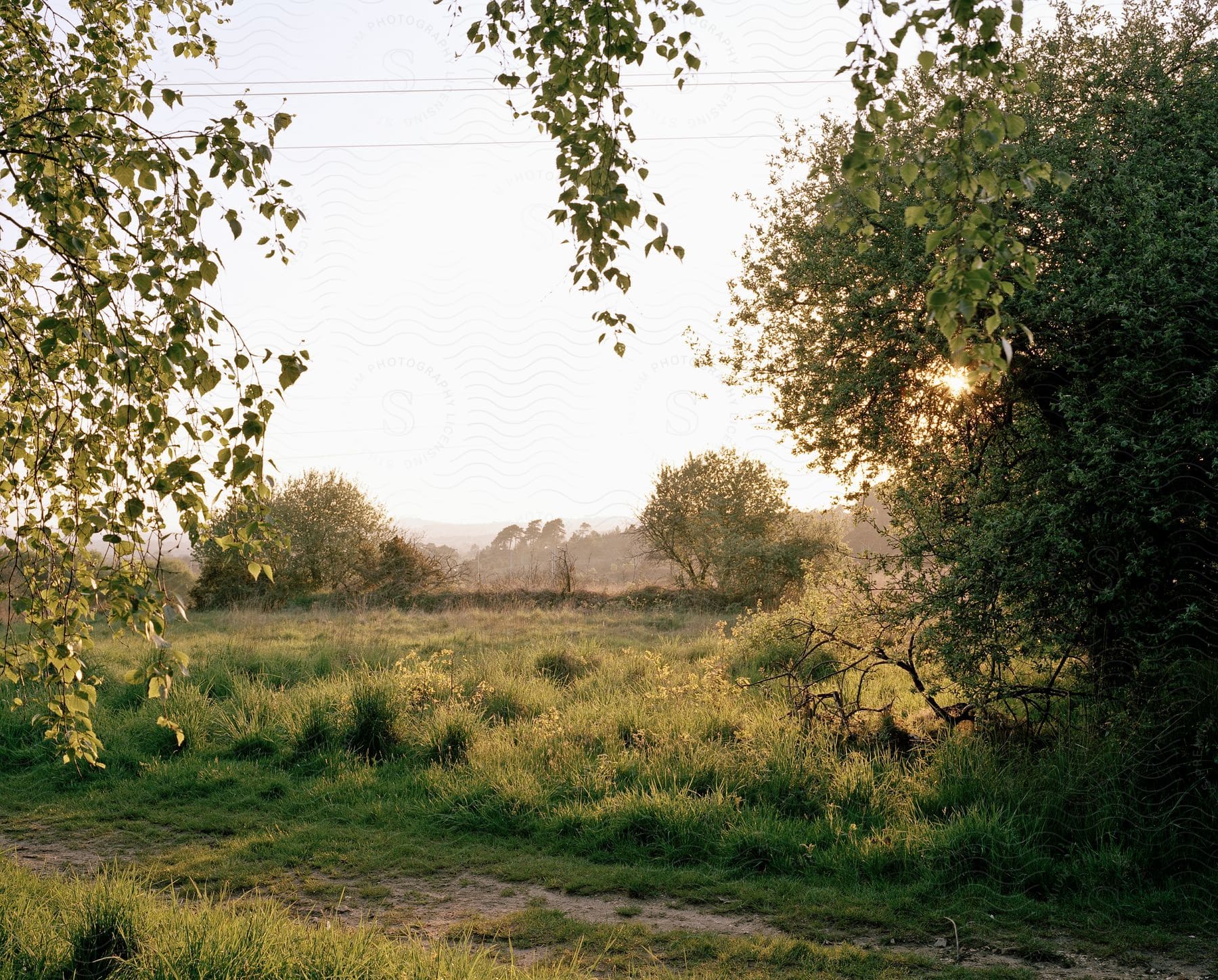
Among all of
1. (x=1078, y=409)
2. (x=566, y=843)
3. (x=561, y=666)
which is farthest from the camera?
(x=561, y=666)

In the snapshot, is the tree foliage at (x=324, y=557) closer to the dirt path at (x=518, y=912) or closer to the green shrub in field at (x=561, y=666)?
the green shrub in field at (x=561, y=666)

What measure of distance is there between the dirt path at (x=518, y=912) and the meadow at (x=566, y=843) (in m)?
0.03

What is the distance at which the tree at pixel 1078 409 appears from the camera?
727 cm

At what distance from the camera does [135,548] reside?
4.16 metres

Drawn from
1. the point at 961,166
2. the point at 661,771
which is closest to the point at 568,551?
the point at 661,771

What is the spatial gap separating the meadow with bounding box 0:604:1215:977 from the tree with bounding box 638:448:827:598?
2102 cm

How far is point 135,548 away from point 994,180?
4086mm

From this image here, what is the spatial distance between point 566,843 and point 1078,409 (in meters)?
6.10

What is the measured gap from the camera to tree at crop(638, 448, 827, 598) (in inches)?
1275

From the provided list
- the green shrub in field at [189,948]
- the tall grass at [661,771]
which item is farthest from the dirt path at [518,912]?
the tall grass at [661,771]

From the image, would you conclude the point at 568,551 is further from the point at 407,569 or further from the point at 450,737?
the point at 450,737

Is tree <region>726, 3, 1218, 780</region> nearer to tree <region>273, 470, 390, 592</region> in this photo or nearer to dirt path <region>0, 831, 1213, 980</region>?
dirt path <region>0, 831, 1213, 980</region>

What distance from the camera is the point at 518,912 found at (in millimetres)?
6023

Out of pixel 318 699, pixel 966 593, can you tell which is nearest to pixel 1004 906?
pixel 966 593
